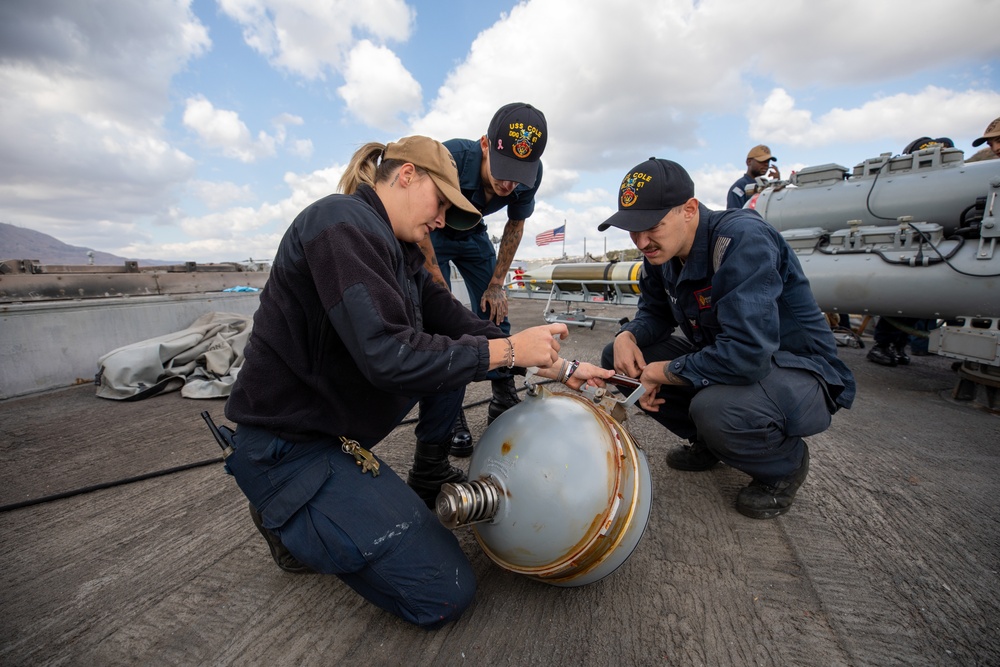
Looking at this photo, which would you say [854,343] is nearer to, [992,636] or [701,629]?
[992,636]

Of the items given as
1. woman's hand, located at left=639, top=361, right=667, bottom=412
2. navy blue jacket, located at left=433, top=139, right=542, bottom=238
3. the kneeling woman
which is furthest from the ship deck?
navy blue jacket, located at left=433, top=139, right=542, bottom=238

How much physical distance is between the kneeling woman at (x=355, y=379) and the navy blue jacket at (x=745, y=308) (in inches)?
30.2

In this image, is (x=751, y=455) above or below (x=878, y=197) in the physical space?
below

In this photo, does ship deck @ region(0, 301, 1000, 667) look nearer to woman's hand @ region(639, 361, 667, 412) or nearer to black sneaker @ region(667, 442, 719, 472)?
black sneaker @ region(667, 442, 719, 472)

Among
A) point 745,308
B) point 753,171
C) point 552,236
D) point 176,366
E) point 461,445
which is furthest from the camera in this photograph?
point 552,236

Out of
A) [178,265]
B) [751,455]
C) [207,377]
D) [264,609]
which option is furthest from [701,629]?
[178,265]

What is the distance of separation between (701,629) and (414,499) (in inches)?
38.2

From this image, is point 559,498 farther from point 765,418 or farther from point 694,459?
point 694,459

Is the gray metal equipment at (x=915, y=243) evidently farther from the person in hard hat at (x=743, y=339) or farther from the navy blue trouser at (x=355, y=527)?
the navy blue trouser at (x=355, y=527)

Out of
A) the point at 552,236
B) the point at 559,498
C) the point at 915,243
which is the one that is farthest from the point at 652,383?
the point at 552,236

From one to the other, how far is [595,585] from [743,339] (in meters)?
1.07

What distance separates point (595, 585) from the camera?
161cm

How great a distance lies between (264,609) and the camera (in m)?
1.54

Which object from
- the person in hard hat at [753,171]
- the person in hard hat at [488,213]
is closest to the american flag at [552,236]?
the person in hard hat at [753,171]
